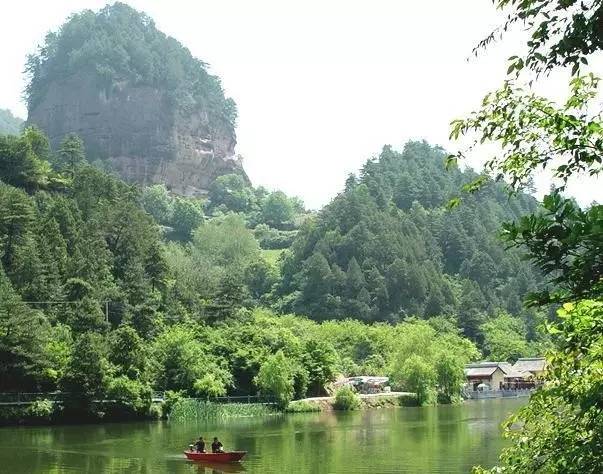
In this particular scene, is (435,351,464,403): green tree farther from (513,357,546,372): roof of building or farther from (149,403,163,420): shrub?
(149,403,163,420): shrub

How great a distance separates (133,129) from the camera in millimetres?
160750

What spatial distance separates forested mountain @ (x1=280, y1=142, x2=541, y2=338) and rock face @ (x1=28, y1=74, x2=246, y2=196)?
36.0m

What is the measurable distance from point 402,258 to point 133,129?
69.2 m

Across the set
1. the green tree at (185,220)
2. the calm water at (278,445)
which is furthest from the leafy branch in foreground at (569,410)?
the green tree at (185,220)

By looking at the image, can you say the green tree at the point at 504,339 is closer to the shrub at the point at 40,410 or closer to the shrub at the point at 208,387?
the shrub at the point at 208,387

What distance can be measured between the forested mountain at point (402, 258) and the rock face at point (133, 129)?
3596 cm

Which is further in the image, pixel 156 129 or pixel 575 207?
pixel 156 129

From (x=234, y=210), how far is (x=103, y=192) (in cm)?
8600

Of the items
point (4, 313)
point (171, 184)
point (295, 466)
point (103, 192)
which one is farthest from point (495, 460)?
point (171, 184)

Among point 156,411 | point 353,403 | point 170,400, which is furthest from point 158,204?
point 156,411

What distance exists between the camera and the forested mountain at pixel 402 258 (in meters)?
109

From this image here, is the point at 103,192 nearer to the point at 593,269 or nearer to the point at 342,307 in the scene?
the point at 342,307

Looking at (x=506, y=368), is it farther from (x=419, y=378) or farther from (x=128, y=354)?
(x=128, y=354)

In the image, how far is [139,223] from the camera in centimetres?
7250
